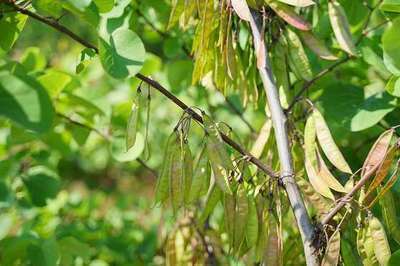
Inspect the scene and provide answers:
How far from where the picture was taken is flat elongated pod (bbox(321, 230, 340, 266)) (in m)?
0.76

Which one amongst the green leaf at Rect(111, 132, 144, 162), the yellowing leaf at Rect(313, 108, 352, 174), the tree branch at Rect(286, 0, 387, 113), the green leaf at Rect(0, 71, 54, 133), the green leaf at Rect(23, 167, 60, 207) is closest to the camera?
the green leaf at Rect(0, 71, 54, 133)

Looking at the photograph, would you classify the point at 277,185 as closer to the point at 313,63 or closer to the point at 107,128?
the point at 313,63

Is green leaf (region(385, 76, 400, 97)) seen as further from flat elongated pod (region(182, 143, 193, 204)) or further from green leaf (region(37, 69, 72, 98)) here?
green leaf (region(37, 69, 72, 98))

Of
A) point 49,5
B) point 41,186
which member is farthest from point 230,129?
point 41,186

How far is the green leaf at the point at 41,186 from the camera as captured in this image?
1366 millimetres

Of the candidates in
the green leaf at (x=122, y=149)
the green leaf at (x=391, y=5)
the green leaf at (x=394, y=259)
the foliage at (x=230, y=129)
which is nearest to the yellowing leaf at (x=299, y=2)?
the foliage at (x=230, y=129)

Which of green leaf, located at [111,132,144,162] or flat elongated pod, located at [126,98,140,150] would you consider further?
green leaf, located at [111,132,144,162]

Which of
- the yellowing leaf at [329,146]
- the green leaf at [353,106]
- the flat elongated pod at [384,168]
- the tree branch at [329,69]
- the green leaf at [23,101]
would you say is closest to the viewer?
the green leaf at [23,101]

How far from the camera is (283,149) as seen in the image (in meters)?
0.85

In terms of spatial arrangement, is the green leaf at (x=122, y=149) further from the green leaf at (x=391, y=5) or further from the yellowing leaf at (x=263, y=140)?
the green leaf at (x=391, y=5)

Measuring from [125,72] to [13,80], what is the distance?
189mm

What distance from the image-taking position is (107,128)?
1.45 m

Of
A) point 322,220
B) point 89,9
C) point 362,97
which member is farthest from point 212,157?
point 362,97

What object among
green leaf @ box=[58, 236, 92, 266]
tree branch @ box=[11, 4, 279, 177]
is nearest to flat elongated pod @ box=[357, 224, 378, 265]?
tree branch @ box=[11, 4, 279, 177]
